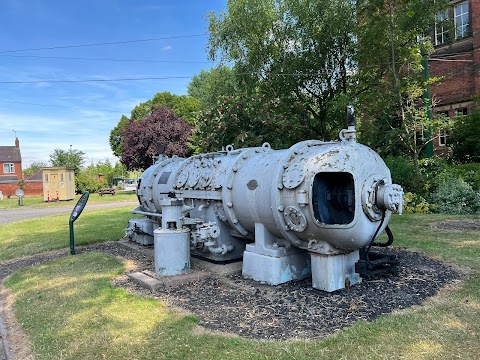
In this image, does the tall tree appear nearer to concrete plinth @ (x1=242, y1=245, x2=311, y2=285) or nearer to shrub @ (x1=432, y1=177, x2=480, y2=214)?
shrub @ (x1=432, y1=177, x2=480, y2=214)

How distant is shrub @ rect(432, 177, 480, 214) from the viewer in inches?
465

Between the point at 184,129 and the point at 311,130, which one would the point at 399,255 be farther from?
the point at 184,129

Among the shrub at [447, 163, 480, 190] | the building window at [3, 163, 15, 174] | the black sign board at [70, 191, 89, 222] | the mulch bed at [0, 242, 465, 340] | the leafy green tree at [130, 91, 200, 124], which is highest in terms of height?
the leafy green tree at [130, 91, 200, 124]

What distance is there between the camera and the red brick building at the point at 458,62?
1816cm

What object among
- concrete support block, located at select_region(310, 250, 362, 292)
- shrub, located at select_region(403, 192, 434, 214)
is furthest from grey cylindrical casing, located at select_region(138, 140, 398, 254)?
shrub, located at select_region(403, 192, 434, 214)

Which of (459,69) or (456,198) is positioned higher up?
(459,69)

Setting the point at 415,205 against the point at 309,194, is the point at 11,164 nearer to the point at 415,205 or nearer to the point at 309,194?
the point at 415,205

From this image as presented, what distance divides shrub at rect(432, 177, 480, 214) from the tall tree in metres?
21.6

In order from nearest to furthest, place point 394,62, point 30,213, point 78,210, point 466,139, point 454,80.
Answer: point 78,210 < point 394,62 < point 466,139 < point 454,80 < point 30,213

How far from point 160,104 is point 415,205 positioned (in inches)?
1421

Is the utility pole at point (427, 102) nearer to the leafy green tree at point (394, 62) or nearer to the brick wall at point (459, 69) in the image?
the leafy green tree at point (394, 62)

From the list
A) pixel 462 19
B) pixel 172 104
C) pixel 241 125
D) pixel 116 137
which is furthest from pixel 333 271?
pixel 116 137

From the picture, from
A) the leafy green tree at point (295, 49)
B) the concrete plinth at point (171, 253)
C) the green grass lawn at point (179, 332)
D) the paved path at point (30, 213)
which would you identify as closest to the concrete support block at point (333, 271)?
the green grass lawn at point (179, 332)

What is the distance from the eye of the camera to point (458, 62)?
18828 mm
